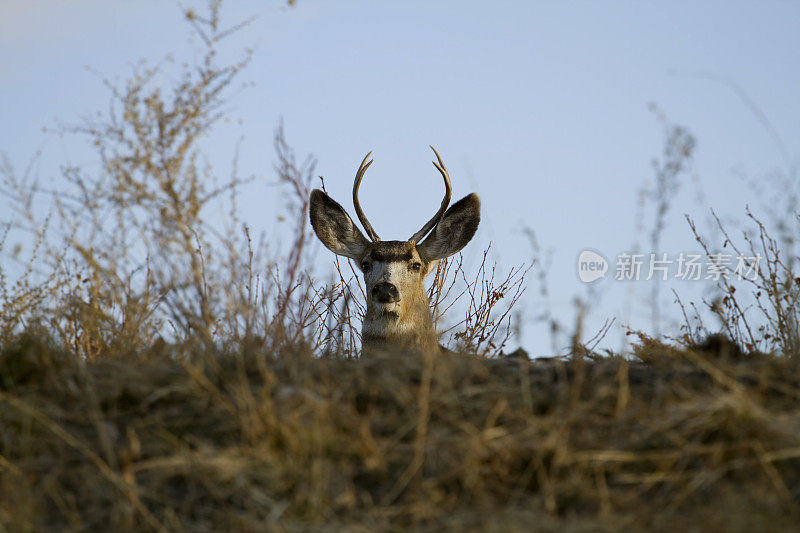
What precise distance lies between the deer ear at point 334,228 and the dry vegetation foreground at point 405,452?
5.02m

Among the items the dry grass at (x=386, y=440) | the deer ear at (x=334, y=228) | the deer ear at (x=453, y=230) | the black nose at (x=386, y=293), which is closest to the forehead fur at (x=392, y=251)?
the deer ear at (x=453, y=230)

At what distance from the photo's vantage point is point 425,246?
32.0 ft

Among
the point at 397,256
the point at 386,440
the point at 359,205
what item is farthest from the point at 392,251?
the point at 386,440

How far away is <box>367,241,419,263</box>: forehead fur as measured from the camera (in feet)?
30.6

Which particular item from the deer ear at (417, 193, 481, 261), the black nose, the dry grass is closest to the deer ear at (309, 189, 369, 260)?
the deer ear at (417, 193, 481, 261)

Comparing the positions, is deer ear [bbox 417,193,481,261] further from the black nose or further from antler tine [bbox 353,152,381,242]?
the black nose

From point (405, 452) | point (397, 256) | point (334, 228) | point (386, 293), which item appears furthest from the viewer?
point (334, 228)

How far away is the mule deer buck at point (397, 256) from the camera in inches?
350

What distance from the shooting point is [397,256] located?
9328 mm

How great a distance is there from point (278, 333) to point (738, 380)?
2600mm

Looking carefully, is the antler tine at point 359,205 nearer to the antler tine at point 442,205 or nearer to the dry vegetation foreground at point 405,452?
the antler tine at point 442,205

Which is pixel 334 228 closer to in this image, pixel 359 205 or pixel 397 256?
pixel 359 205

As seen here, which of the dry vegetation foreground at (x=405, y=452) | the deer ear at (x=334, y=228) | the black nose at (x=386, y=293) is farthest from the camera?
the deer ear at (x=334, y=228)

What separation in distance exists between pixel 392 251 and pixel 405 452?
5.23 meters
